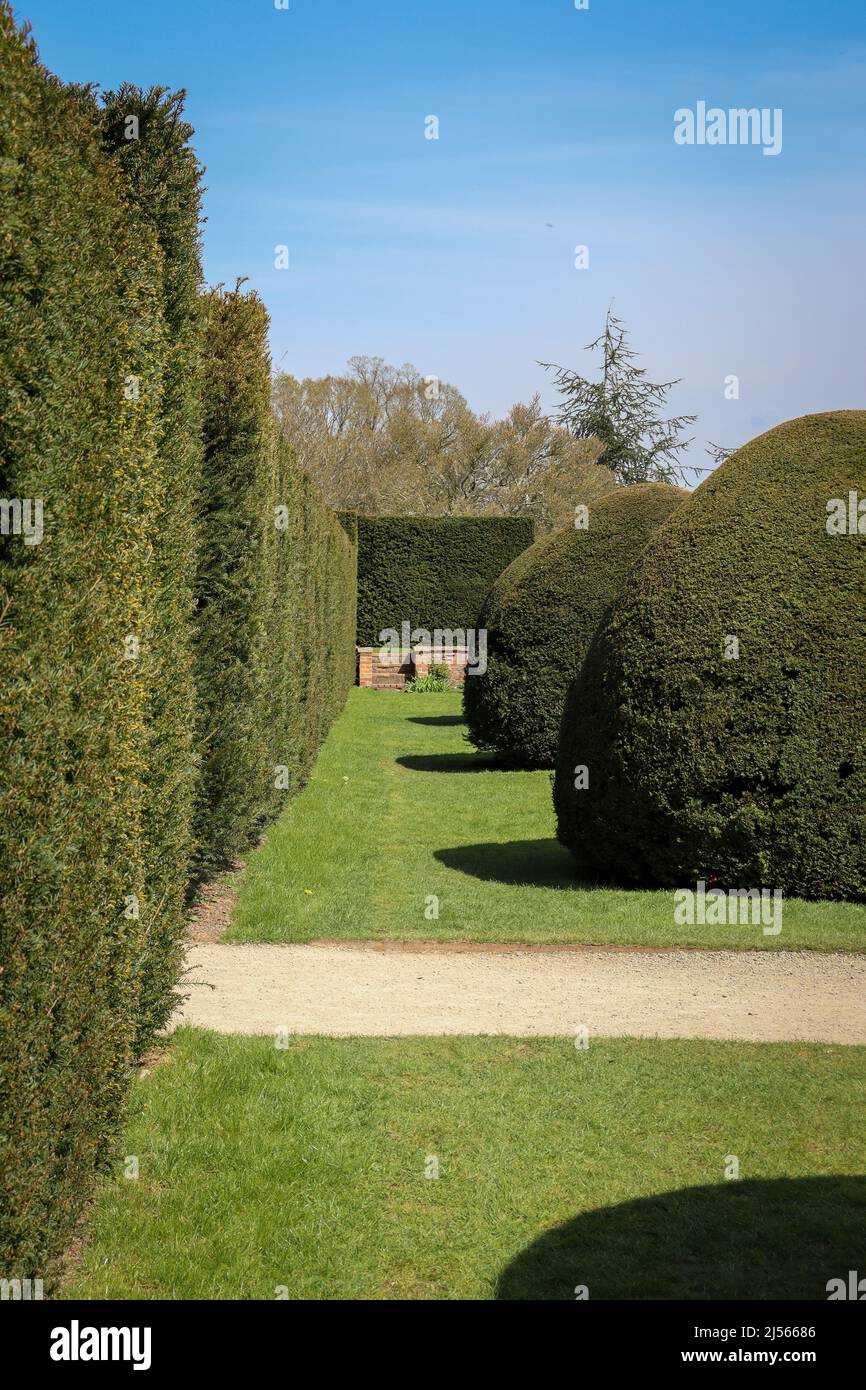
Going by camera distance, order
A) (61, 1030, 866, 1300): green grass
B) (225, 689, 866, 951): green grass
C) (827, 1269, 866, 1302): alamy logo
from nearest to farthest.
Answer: (827, 1269, 866, 1302): alamy logo → (61, 1030, 866, 1300): green grass → (225, 689, 866, 951): green grass

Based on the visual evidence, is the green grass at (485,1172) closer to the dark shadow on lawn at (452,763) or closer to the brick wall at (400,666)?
the dark shadow on lawn at (452,763)

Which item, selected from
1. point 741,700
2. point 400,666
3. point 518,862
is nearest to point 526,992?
point 741,700

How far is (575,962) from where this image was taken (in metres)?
7.49

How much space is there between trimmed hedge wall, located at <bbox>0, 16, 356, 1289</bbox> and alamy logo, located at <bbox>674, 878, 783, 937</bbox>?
3.87m

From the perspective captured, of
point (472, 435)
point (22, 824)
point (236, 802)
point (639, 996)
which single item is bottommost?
point (639, 996)

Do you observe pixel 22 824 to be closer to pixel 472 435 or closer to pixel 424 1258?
pixel 424 1258

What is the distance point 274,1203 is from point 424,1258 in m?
0.63

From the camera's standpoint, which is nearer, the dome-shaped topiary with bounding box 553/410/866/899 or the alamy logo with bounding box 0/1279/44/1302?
the alamy logo with bounding box 0/1279/44/1302

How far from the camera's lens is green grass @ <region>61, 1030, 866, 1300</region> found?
384 cm

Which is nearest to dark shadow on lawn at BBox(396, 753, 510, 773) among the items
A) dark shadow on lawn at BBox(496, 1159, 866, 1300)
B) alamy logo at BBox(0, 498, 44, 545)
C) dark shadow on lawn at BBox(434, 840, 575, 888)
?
dark shadow on lawn at BBox(434, 840, 575, 888)
